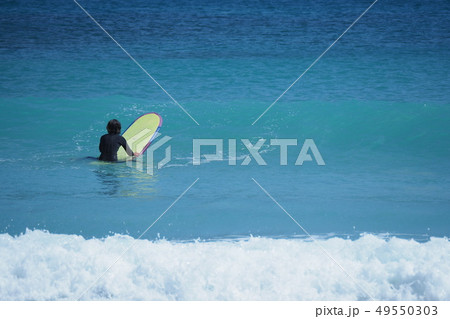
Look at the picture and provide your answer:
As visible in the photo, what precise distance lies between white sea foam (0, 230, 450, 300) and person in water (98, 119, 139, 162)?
2479mm

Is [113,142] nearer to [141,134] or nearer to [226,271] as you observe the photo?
[141,134]

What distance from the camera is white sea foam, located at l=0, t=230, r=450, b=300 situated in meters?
4.32

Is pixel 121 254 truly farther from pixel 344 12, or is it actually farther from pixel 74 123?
pixel 344 12

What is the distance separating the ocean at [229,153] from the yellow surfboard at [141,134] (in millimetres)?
283

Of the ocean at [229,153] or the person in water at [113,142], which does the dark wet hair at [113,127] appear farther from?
the ocean at [229,153]

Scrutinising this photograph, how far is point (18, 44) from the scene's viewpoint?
16.4 meters

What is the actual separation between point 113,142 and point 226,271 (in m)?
3.23

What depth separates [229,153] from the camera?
8.58 m

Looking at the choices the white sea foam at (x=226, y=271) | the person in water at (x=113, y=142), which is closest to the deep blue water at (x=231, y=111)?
the person in water at (x=113, y=142)

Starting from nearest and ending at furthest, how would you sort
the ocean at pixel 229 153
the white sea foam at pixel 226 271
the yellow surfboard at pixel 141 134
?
the white sea foam at pixel 226 271, the ocean at pixel 229 153, the yellow surfboard at pixel 141 134

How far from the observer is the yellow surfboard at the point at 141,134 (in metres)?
7.68

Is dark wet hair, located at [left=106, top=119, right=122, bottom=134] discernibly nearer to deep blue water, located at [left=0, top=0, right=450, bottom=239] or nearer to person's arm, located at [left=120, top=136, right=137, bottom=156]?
person's arm, located at [left=120, top=136, right=137, bottom=156]

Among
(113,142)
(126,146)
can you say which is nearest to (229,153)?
(126,146)

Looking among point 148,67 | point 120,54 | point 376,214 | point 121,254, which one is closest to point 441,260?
point 376,214
